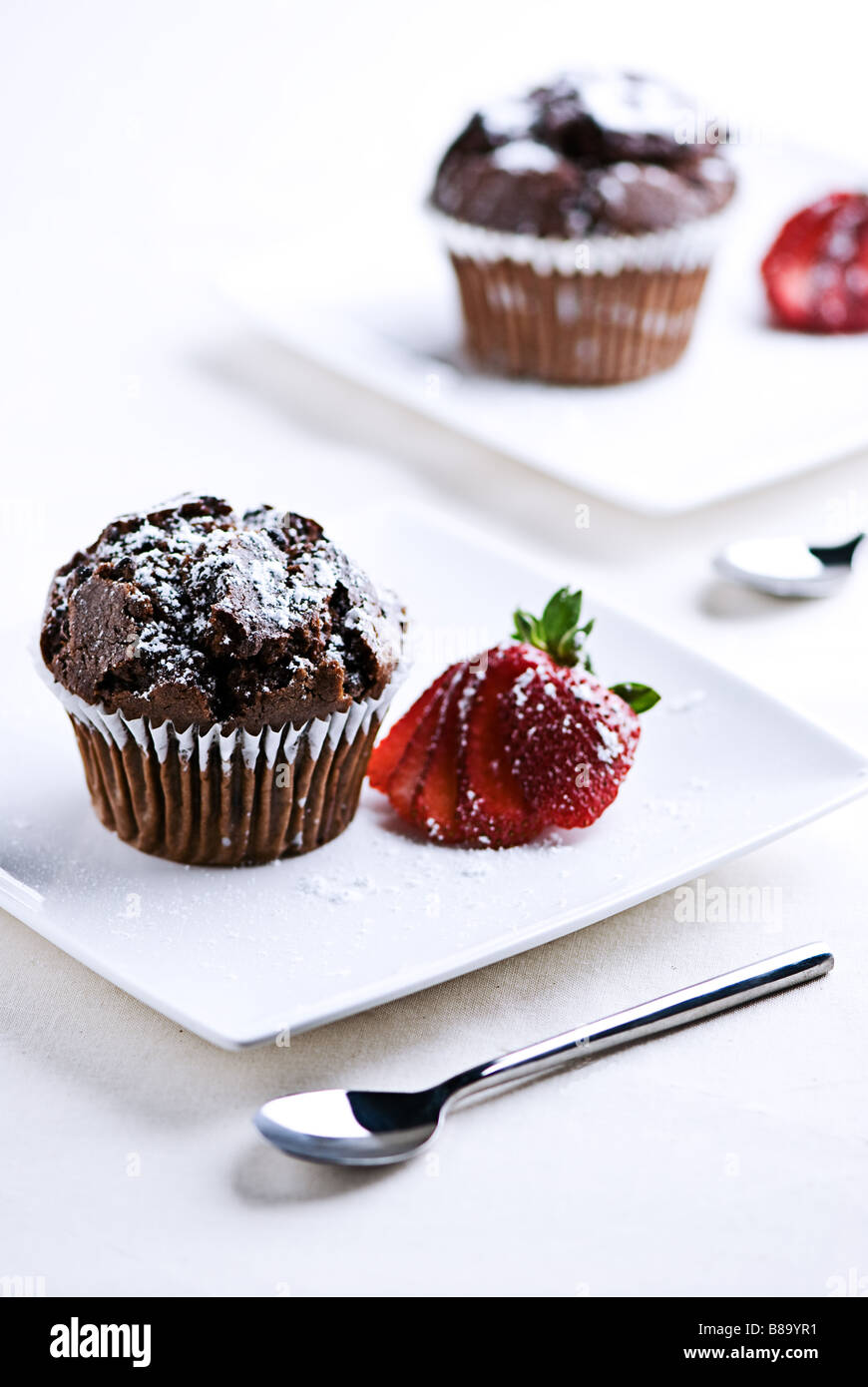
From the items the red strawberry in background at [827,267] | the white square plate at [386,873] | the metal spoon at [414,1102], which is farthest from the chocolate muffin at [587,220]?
the metal spoon at [414,1102]

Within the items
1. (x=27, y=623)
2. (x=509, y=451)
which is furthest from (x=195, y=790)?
(x=509, y=451)

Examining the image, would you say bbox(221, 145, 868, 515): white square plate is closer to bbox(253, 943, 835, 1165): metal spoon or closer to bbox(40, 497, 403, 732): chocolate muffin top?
bbox(40, 497, 403, 732): chocolate muffin top

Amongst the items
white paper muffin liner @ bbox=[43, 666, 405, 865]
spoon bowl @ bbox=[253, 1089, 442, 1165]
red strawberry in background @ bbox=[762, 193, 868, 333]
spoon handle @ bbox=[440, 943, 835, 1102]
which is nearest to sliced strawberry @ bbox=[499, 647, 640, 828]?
white paper muffin liner @ bbox=[43, 666, 405, 865]

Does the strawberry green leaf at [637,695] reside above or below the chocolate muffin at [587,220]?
below

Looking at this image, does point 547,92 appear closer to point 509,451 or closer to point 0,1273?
point 509,451

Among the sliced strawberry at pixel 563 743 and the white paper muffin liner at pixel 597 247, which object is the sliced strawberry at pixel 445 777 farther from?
the white paper muffin liner at pixel 597 247

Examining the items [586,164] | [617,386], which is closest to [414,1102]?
[617,386]
